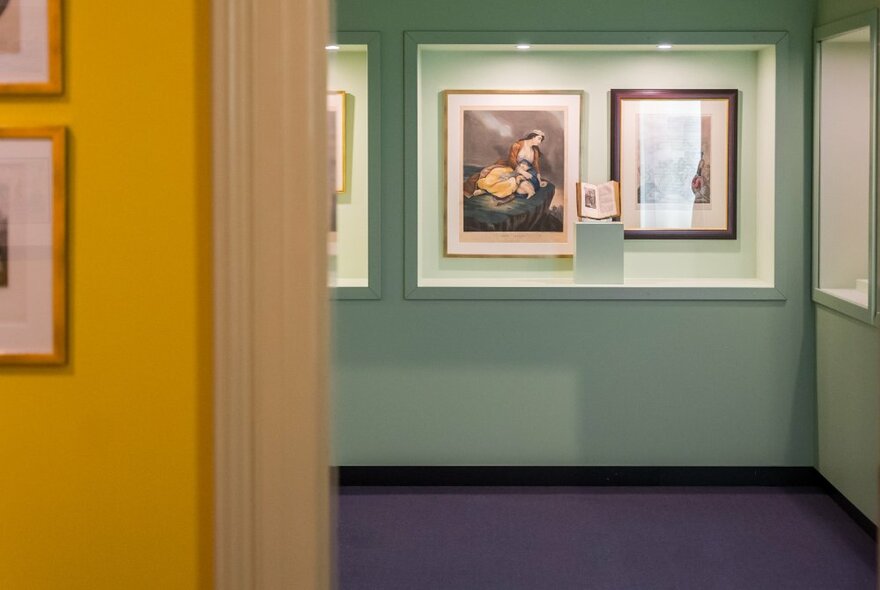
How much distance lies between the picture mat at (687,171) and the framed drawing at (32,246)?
13.3 feet

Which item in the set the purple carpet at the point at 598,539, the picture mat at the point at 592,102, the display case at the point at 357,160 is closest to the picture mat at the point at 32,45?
the purple carpet at the point at 598,539

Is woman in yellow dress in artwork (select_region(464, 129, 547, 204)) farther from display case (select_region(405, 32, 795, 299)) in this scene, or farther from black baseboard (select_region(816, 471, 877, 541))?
black baseboard (select_region(816, 471, 877, 541))

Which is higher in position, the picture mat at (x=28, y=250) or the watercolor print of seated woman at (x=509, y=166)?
the watercolor print of seated woman at (x=509, y=166)

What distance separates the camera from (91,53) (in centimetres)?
156

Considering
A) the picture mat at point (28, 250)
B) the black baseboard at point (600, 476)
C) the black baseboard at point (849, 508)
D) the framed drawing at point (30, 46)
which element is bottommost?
the black baseboard at point (849, 508)

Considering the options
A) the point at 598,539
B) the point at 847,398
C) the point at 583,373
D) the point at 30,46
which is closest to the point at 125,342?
the point at 30,46

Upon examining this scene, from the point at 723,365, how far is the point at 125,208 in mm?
4002

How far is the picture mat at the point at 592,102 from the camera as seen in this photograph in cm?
532

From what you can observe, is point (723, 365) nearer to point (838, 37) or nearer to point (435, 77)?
point (838, 37)

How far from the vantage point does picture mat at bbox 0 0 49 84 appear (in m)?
1.55

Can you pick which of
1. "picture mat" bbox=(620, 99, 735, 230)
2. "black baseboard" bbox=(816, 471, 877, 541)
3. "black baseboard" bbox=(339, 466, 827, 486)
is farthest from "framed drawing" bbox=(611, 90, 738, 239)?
"black baseboard" bbox=(816, 471, 877, 541)

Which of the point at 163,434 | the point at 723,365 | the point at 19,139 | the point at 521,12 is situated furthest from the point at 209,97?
the point at 723,365

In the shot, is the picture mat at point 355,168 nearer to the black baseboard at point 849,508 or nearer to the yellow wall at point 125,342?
the black baseboard at point 849,508

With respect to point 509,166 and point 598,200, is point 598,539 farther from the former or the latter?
point 509,166
